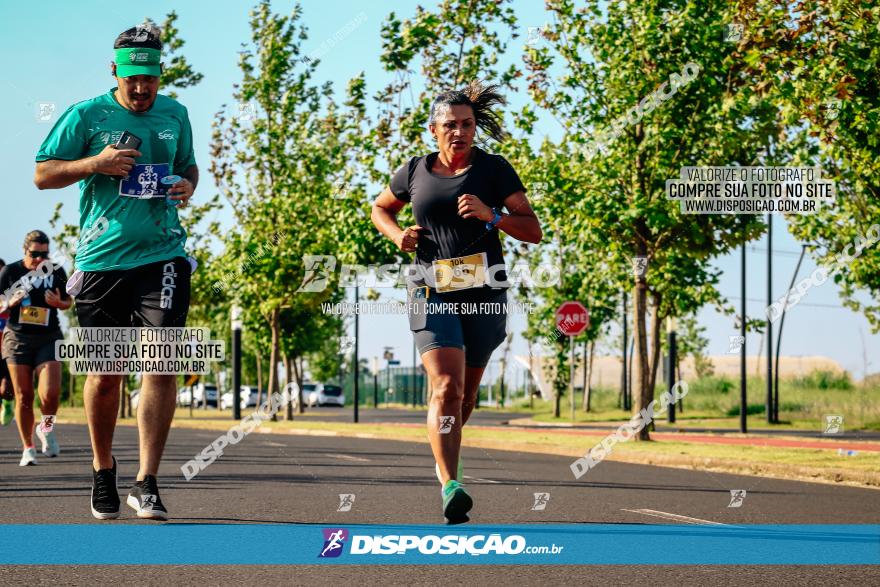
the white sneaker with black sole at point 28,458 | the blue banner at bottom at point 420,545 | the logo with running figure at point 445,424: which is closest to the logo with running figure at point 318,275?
the white sneaker with black sole at point 28,458

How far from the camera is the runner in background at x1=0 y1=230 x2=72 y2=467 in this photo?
1093 cm

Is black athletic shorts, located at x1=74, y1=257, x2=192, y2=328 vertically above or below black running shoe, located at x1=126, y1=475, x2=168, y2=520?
above

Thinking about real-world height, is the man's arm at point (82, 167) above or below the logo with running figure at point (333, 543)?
above

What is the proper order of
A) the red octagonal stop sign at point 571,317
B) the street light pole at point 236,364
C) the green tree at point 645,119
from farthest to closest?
the street light pole at point 236,364 → the red octagonal stop sign at point 571,317 → the green tree at point 645,119

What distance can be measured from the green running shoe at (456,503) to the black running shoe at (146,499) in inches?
61.9

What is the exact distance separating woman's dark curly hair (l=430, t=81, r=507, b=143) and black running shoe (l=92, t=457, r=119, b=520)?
2608 millimetres

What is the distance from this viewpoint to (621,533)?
6941mm

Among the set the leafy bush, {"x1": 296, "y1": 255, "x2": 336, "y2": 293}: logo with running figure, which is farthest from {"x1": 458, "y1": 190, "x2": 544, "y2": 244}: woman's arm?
the leafy bush

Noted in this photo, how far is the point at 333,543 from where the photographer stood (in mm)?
6152

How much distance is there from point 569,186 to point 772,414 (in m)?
15.1

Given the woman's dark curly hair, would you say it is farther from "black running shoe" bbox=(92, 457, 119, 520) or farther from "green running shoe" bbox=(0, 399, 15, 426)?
"green running shoe" bbox=(0, 399, 15, 426)

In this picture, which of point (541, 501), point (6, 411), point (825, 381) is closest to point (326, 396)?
point (825, 381)

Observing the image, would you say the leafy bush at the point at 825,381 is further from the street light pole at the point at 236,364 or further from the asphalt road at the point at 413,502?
the asphalt road at the point at 413,502

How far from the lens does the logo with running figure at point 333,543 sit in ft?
19.5
